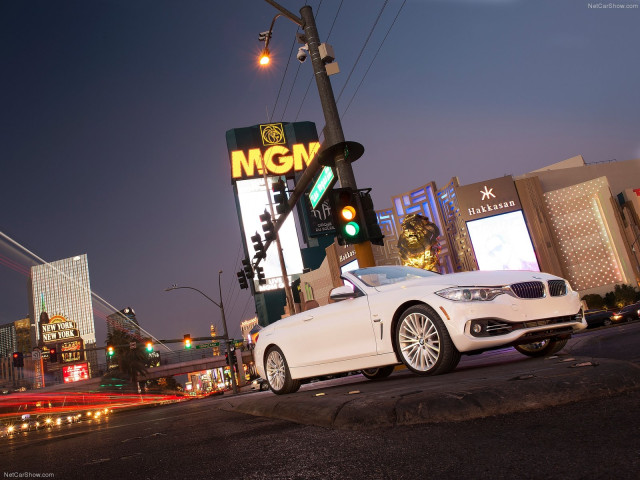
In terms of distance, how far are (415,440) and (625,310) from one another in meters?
28.6

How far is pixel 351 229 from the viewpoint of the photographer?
348 inches

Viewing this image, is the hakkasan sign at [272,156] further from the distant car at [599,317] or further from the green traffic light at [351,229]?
the green traffic light at [351,229]

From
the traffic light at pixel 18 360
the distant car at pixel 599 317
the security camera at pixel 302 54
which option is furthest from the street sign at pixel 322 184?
the traffic light at pixel 18 360

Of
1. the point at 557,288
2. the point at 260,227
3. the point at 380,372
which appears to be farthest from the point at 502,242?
the point at 557,288

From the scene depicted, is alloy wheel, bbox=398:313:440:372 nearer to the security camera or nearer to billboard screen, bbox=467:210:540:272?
the security camera

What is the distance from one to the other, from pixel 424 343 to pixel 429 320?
279 millimetres

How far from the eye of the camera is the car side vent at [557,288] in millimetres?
5242

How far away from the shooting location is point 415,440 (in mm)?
2426

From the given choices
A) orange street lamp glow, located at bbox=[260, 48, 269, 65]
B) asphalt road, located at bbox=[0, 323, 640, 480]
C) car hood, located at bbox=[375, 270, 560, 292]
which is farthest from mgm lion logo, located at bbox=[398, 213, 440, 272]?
asphalt road, located at bbox=[0, 323, 640, 480]

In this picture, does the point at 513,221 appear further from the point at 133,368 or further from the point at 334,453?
the point at 133,368

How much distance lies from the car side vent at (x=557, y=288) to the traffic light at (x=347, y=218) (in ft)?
13.0

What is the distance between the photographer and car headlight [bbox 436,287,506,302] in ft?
16.1

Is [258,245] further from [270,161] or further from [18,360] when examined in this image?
[270,161]

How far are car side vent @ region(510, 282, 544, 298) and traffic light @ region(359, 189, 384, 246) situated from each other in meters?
3.89
